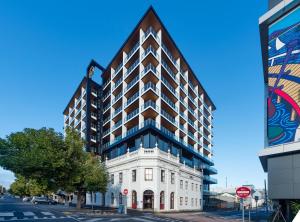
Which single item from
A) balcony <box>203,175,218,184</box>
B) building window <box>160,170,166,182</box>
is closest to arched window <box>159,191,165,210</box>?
building window <box>160,170,166,182</box>

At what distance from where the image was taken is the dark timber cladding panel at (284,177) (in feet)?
85.6

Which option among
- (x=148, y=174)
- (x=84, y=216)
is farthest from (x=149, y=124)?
(x=84, y=216)

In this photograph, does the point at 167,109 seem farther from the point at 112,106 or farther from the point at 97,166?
the point at 97,166

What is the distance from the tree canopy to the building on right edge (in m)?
19.6

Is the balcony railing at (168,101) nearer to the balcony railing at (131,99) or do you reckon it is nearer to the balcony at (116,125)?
the balcony railing at (131,99)

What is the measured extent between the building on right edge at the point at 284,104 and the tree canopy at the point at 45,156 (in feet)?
64.2

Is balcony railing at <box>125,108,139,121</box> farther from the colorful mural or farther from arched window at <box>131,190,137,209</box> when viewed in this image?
the colorful mural

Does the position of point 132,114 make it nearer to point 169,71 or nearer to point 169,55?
point 169,71

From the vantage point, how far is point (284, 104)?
28.3 metres

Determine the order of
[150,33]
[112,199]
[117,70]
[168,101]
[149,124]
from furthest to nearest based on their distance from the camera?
[117,70]
[168,101]
[112,199]
[150,33]
[149,124]

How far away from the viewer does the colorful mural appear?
27.4 metres

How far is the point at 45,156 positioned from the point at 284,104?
72.1 feet

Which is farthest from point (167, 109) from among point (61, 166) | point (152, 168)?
point (61, 166)

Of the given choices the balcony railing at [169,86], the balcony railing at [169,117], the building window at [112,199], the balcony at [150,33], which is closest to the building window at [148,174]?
the balcony railing at [169,117]
